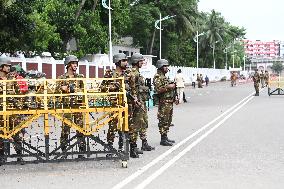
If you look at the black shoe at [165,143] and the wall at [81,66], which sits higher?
the wall at [81,66]

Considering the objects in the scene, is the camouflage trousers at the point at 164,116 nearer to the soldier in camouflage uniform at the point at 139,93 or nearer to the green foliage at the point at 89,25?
the soldier in camouflage uniform at the point at 139,93

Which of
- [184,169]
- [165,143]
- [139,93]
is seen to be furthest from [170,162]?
[165,143]

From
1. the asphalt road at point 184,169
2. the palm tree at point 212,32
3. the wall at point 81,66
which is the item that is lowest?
the asphalt road at point 184,169

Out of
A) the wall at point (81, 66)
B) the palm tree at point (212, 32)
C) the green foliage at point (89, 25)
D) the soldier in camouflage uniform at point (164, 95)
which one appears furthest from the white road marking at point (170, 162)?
the palm tree at point (212, 32)

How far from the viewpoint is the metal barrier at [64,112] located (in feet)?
30.8

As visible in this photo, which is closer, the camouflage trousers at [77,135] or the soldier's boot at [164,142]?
the camouflage trousers at [77,135]

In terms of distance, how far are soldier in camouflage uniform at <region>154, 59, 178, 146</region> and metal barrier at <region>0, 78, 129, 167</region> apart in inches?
87.9

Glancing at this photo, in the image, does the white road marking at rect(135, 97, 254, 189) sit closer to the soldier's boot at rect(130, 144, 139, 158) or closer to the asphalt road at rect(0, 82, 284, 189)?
the asphalt road at rect(0, 82, 284, 189)

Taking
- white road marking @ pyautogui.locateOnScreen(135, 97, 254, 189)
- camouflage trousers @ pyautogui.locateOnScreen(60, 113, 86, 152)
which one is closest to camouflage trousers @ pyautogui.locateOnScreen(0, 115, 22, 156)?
camouflage trousers @ pyautogui.locateOnScreen(60, 113, 86, 152)

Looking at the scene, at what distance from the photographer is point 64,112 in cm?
932

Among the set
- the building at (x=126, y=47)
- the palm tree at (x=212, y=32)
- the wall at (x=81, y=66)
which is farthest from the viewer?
the palm tree at (x=212, y=32)

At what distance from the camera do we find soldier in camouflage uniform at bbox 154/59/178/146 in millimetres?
12219

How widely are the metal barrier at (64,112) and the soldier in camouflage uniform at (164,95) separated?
2232 mm

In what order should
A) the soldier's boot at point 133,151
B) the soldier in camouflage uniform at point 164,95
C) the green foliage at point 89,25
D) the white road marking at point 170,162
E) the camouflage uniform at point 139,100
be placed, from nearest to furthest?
the white road marking at point 170,162, the soldier's boot at point 133,151, the camouflage uniform at point 139,100, the soldier in camouflage uniform at point 164,95, the green foliage at point 89,25
